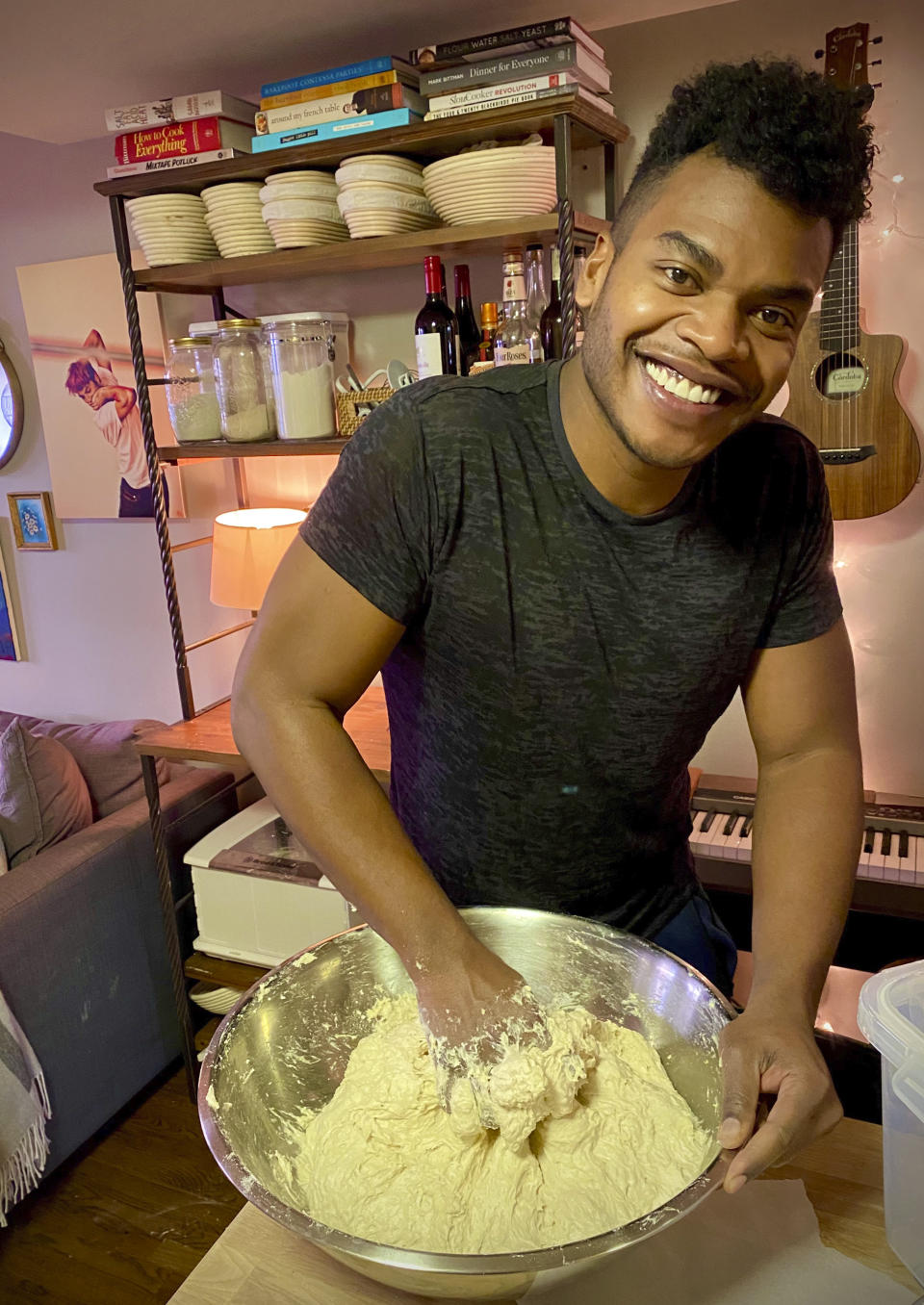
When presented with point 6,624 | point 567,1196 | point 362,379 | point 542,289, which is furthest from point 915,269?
point 6,624

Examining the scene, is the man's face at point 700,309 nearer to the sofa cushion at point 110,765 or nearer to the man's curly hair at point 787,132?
the man's curly hair at point 787,132

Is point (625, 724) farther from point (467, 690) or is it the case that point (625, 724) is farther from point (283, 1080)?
point (283, 1080)

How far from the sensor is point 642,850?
115 centimetres

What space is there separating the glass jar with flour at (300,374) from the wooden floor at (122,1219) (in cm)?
174

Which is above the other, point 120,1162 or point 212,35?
point 212,35

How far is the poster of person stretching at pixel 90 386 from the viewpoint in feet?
9.25

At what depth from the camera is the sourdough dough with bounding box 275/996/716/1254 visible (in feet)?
2.51

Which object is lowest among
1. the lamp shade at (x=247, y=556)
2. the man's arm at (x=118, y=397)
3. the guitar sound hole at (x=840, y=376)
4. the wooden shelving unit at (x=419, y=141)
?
the lamp shade at (x=247, y=556)

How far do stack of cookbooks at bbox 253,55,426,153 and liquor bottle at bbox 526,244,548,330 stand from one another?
1.13 ft

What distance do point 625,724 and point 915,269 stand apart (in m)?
1.51

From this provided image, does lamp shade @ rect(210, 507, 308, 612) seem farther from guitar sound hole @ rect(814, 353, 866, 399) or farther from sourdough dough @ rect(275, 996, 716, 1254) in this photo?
sourdough dough @ rect(275, 996, 716, 1254)

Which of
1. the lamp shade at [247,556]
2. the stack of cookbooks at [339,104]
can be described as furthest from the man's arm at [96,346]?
the stack of cookbooks at [339,104]

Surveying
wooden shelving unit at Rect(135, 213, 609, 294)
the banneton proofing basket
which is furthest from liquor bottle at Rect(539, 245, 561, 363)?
the banneton proofing basket

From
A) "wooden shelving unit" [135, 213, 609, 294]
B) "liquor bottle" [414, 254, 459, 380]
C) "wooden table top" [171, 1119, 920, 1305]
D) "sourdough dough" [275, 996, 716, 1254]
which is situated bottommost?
"wooden table top" [171, 1119, 920, 1305]
